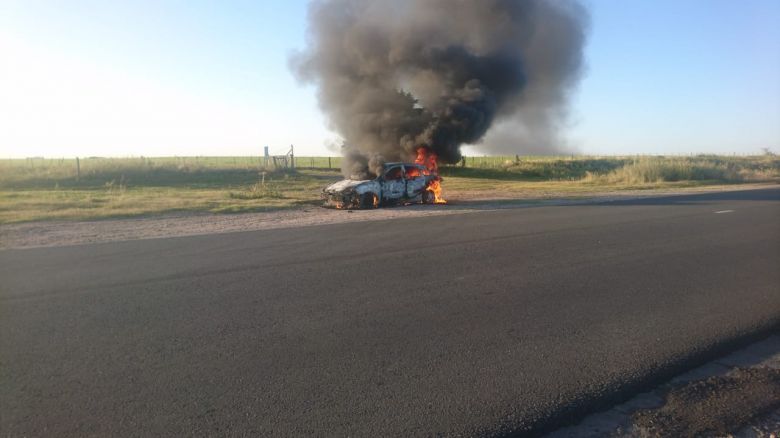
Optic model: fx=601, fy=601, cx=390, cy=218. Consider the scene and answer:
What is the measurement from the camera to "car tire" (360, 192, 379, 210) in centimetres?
1883

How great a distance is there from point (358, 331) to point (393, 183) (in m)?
14.5

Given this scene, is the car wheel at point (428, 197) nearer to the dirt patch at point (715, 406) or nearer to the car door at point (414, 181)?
the car door at point (414, 181)

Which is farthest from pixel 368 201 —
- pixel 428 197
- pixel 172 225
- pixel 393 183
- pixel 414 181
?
pixel 172 225

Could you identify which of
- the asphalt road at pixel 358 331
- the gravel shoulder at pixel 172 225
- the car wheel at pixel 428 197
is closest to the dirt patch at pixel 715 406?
the asphalt road at pixel 358 331

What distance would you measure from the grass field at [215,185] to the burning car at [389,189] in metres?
1.94

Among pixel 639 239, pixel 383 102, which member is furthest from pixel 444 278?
pixel 383 102

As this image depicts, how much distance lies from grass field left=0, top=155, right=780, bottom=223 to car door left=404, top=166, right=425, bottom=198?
11.4 feet

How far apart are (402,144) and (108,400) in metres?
25.0

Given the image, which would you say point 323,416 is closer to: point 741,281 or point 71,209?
point 741,281

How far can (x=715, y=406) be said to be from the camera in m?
3.89

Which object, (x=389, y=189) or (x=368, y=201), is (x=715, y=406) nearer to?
(x=368, y=201)

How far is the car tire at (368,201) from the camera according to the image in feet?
61.8

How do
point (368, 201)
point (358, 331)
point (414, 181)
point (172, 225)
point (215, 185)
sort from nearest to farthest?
1. point (358, 331)
2. point (172, 225)
3. point (368, 201)
4. point (414, 181)
5. point (215, 185)

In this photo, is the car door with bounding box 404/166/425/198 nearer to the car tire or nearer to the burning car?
the burning car
